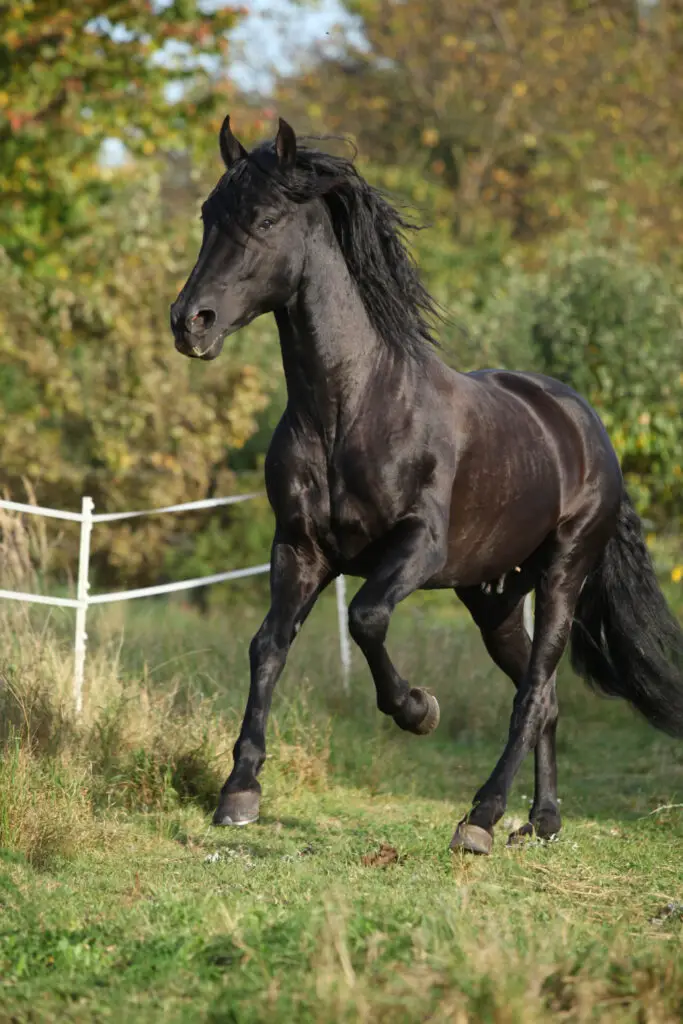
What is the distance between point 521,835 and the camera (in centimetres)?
593

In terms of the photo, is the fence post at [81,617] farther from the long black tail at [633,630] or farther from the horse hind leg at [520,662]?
the long black tail at [633,630]

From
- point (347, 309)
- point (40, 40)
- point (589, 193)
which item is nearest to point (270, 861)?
point (347, 309)

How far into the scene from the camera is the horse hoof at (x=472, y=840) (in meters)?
5.31

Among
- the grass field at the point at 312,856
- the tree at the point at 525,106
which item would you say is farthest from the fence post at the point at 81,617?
the tree at the point at 525,106

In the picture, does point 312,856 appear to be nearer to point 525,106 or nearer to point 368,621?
point 368,621

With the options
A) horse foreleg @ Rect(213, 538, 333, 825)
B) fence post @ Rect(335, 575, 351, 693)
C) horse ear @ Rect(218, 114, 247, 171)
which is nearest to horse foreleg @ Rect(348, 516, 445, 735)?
horse foreleg @ Rect(213, 538, 333, 825)

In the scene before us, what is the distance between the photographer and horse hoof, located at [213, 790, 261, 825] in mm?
5031

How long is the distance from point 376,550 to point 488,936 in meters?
1.96

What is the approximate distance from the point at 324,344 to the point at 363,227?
487 mm

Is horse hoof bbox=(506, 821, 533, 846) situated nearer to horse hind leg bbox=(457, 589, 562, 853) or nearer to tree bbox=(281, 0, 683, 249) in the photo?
horse hind leg bbox=(457, 589, 562, 853)

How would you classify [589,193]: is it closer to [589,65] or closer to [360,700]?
[589,65]

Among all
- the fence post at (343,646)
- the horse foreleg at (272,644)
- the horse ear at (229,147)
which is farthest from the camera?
the fence post at (343,646)

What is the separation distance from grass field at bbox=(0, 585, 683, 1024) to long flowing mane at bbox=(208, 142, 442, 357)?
2008 mm

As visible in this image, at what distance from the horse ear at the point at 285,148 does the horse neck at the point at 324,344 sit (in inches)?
10.5
